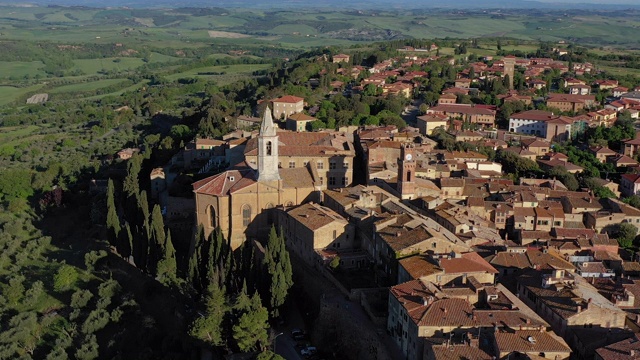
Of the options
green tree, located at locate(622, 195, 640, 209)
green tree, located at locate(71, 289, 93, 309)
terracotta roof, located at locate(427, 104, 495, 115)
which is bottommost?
green tree, located at locate(71, 289, 93, 309)

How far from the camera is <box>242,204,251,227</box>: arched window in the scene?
125 ft

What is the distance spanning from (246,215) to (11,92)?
106 metres

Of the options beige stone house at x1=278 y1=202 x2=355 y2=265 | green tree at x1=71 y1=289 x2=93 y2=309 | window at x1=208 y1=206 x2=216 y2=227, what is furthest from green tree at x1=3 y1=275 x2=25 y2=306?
beige stone house at x1=278 y1=202 x2=355 y2=265

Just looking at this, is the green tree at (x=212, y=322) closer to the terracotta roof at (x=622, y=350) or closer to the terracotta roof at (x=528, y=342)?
the terracotta roof at (x=528, y=342)

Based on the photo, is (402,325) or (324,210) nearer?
(402,325)

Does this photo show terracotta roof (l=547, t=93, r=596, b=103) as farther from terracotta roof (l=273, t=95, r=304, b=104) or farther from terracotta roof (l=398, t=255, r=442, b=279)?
terracotta roof (l=398, t=255, r=442, b=279)

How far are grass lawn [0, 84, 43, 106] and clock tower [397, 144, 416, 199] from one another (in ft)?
323

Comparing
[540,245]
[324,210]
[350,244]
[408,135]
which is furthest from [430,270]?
[408,135]

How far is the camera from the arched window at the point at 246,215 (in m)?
38.2

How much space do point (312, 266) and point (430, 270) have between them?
7.93 meters

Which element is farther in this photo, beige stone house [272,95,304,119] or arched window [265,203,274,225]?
beige stone house [272,95,304,119]

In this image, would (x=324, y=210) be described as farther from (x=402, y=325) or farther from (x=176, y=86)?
(x=176, y=86)

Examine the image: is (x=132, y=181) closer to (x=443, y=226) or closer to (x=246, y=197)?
(x=246, y=197)

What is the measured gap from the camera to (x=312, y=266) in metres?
33.8
